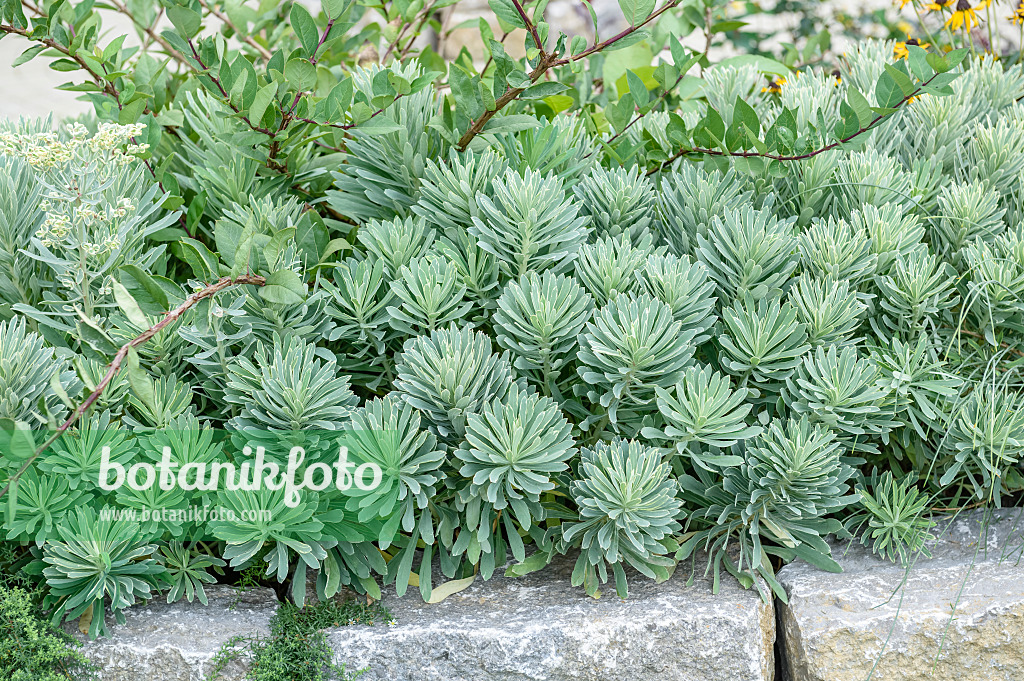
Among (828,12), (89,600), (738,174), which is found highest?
(828,12)

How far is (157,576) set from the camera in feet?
5.12

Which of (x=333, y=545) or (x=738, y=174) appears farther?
(x=738, y=174)

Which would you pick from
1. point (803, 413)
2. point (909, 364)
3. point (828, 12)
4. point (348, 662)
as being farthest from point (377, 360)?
point (828, 12)

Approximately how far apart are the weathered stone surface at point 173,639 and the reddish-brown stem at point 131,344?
343 mm

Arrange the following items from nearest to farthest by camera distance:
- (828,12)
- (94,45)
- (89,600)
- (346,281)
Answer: (89,600)
(346,281)
(94,45)
(828,12)

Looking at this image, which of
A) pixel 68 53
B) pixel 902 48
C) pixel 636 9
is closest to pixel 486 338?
pixel 636 9

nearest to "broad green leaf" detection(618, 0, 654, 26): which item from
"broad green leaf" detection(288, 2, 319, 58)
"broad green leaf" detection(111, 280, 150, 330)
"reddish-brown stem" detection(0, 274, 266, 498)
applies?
"broad green leaf" detection(288, 2, 319, 58)

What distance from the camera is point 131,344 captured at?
1237 mm

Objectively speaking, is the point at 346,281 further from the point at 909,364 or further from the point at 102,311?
the point at 909,364

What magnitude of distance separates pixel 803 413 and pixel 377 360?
0.84 meters

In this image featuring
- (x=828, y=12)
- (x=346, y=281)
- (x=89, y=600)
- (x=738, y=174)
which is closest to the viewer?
(x=89, y=600)

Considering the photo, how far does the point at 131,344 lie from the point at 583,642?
3.04ft

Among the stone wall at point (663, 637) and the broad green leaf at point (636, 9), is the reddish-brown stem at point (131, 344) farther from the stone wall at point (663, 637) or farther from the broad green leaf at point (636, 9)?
the broad green leaf at point (636, 9)

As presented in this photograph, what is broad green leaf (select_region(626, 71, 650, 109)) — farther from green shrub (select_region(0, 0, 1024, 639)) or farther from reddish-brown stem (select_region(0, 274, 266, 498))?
reddish-brown stem (select_region(0, 274, 266, 498))
